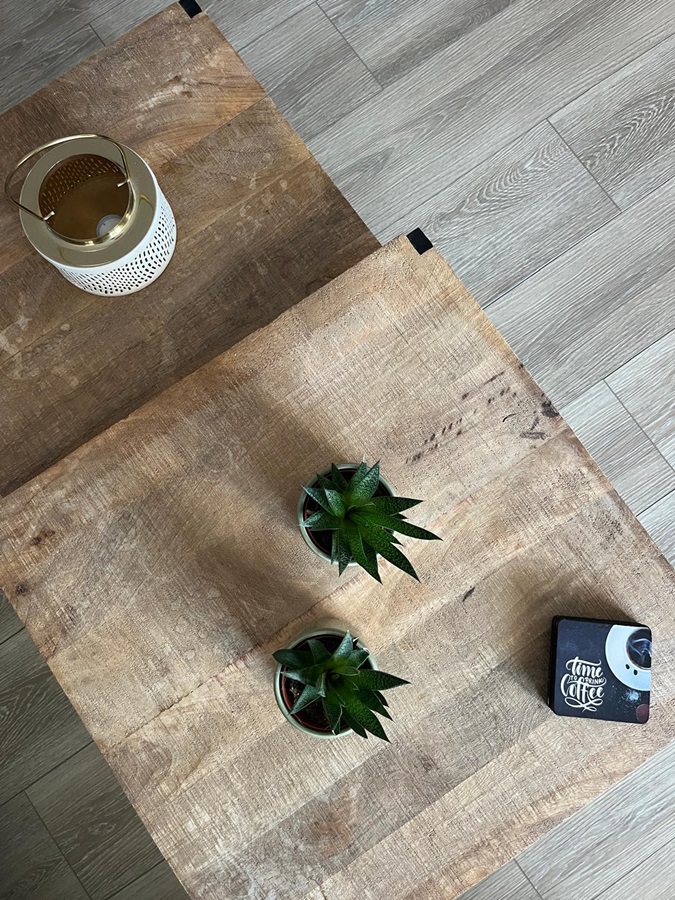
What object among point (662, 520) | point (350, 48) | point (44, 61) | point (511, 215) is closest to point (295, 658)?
point (662, 520)

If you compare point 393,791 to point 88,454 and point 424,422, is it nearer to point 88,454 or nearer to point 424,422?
point 424,422

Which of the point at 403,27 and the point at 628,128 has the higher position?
the point at 403,27

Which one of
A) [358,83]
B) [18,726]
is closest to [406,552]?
[18,726]

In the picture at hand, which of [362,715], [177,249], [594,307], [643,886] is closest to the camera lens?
[362,715]

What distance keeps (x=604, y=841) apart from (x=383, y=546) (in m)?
1.02

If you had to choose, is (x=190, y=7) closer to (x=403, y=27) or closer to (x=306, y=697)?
(x=403, y=27)

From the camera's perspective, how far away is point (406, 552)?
895 mm

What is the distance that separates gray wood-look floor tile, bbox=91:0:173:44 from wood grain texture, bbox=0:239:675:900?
1.09 metres

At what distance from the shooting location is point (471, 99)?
1540 mm

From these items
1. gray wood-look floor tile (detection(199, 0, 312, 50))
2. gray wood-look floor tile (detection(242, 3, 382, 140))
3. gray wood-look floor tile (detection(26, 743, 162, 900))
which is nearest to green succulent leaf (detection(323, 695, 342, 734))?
gray wood-look floor tile (detection(26, 743, 162, 900))

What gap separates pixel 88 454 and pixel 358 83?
1.10m

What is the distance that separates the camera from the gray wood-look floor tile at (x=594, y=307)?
1492 mm

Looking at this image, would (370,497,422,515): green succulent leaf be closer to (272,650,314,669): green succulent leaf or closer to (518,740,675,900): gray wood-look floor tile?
(272,650,314,669): green succulent leaf

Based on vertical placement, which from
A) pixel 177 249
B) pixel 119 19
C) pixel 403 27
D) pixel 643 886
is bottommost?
pixel 643 886
